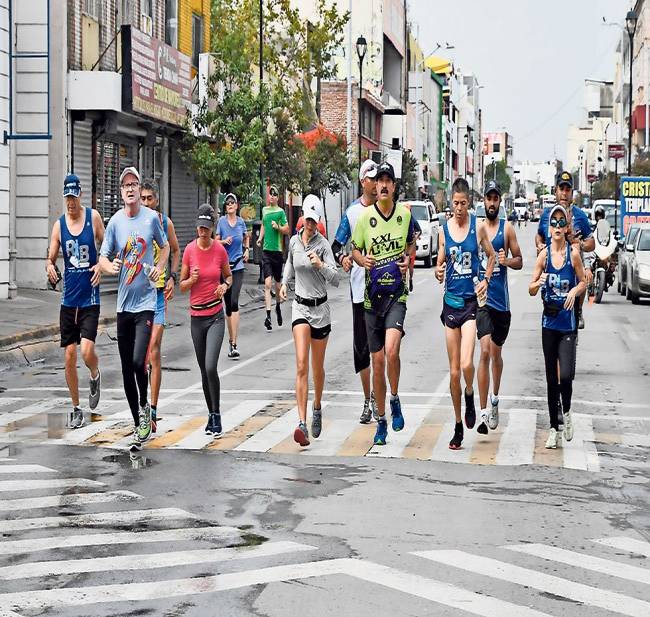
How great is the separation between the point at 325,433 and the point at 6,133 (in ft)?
46.8

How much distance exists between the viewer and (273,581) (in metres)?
6.65

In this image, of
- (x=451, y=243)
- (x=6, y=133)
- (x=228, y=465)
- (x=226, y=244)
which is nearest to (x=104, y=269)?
(x=228, y=465)

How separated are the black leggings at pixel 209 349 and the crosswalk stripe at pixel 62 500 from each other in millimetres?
2594

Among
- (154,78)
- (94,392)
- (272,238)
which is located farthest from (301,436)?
(154,78)

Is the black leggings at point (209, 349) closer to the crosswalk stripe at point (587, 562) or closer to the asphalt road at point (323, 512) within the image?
the asphalt road at point (323, 512)

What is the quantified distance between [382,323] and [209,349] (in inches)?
60.9

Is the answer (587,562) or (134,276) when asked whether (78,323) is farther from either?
(587,562)

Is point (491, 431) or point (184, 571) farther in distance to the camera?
point (491, 431)

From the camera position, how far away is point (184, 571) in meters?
6.86

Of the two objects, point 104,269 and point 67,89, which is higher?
point 67,89

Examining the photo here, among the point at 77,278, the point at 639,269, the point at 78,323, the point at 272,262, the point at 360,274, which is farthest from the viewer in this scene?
the point at 639,269

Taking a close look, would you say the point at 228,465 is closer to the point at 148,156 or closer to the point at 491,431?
the point at 491,431

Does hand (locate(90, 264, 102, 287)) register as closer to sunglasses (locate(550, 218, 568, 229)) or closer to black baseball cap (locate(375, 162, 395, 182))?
black baseball cap (locate(375, 162, 395, 182))

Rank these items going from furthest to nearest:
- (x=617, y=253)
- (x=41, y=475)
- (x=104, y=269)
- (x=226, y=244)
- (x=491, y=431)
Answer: (x=617, y=253) → (x=226, y=244) → (x=491, y=431) → (x=104, y=269) → (x=41, y=475)
